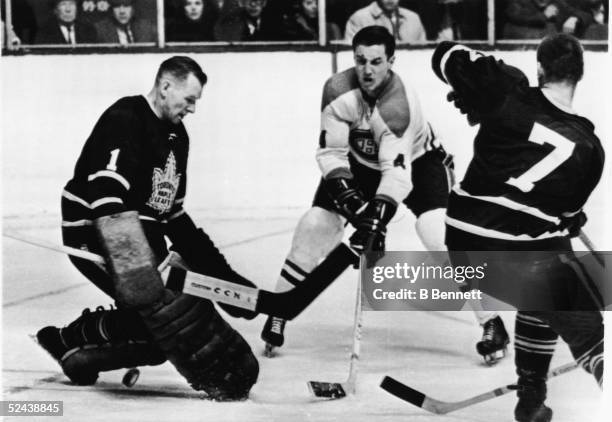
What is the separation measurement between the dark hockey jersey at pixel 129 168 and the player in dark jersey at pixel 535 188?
739mm

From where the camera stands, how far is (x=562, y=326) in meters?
2.54

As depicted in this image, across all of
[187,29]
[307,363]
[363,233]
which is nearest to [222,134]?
[187,29]

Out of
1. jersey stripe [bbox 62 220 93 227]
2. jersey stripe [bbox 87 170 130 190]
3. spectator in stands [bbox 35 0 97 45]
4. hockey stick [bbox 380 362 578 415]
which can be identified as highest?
spectator in stands [bbox 35 0 97 45]

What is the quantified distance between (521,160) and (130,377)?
112 cm

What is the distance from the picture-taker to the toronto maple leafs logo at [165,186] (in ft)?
8.84

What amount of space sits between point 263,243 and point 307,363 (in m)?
0.37

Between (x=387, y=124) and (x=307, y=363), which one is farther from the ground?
(x=387, y=124)

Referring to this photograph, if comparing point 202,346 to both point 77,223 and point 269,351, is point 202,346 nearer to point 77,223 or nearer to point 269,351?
point 269,351

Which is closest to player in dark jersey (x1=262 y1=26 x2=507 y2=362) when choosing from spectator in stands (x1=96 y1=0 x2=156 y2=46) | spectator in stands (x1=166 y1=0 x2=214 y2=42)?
spectator in stands (x1=166 y1=0 x2=214 y2=42)

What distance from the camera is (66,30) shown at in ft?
9.71

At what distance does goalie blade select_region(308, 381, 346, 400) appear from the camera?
2713 mm

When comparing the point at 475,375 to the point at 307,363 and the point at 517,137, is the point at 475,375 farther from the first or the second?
the point at 517,137

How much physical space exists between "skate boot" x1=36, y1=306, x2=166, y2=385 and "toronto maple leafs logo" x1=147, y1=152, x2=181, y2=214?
0.94 feet

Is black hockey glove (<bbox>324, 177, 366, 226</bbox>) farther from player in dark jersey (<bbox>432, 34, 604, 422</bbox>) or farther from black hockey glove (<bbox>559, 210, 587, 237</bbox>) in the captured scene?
black hockey glove (<bbox>559, 210, 587, 237</bbox>)
